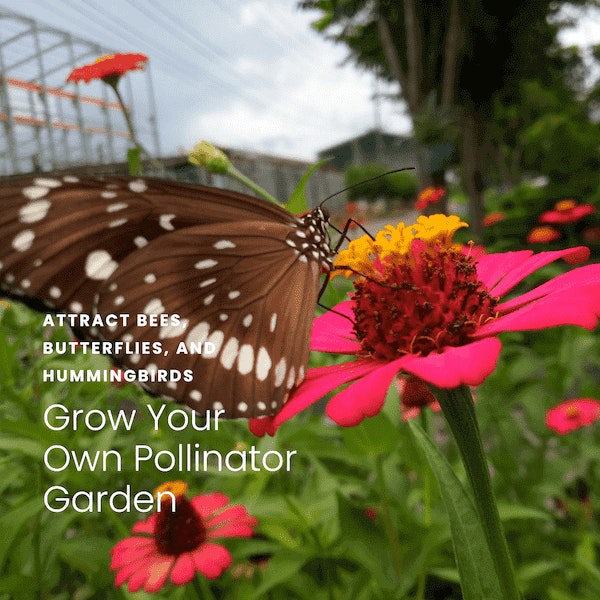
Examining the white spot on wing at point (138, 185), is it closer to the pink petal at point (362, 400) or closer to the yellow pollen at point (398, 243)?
the yellow pollen at point (398, 243)

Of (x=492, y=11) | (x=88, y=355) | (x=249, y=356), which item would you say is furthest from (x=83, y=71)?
(x=492, y=11)

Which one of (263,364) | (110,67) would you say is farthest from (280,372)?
(110,67)

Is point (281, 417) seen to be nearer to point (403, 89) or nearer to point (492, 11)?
point (403, 89)

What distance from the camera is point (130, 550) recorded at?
73 centimetres

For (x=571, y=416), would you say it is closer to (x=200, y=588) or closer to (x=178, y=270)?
(x=200, y=588)

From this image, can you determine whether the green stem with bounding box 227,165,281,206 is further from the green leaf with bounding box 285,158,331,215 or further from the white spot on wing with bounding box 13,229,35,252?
the white spot on wing with bounding box 13,229,35,252

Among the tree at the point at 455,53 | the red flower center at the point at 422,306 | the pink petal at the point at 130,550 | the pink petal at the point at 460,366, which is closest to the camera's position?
the pink petal at the point at 460,366

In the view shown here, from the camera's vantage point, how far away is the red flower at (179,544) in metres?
0.70

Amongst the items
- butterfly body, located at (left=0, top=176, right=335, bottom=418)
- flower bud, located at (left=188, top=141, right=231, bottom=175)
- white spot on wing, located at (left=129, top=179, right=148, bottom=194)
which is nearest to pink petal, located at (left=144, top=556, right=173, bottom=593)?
butterfly body, located at (left=0, top=176, right=335, bottom=418)

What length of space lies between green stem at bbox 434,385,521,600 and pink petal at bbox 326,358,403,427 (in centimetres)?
5

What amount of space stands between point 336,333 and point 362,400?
0.22 m

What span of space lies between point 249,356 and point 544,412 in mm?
1220

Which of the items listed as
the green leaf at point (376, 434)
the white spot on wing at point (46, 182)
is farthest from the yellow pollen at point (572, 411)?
the white spot on wing at point (46, 182)

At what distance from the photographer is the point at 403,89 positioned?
195 inches
